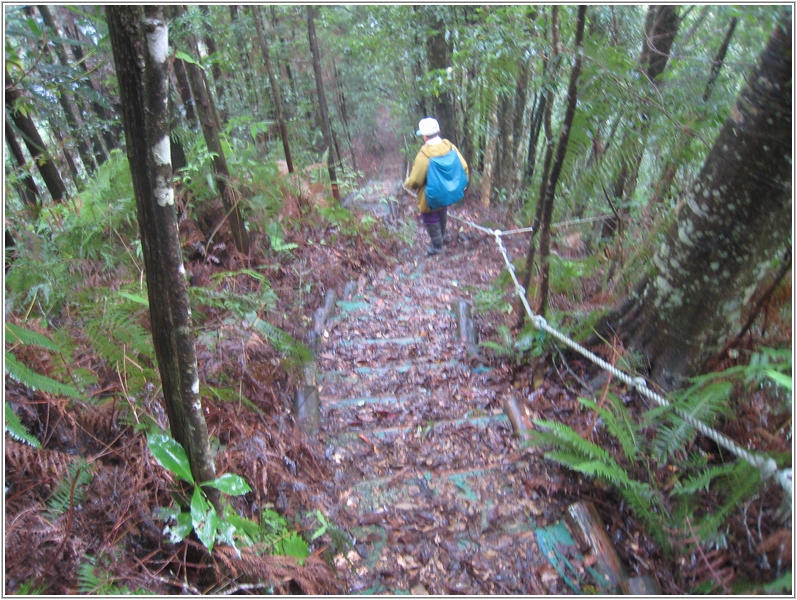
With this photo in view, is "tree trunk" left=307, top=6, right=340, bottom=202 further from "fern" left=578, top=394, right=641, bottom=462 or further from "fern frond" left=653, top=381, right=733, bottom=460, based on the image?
"fern frond" left=653, top=381, right=733, bottom=460

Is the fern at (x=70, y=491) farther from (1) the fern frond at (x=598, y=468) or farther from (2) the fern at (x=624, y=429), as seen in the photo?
(2) the fern at (x=624, y=429)

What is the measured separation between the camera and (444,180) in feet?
25.2

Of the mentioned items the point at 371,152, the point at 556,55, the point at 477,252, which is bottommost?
the point at 371,152

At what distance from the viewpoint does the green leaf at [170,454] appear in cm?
216

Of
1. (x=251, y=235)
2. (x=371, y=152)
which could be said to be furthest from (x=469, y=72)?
(x=371, y=152)

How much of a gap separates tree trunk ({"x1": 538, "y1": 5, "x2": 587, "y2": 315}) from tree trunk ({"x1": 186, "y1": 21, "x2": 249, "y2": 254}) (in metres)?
3.67

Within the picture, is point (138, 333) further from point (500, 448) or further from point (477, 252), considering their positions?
point (477, 252)

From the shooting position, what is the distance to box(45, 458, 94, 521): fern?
227 cm

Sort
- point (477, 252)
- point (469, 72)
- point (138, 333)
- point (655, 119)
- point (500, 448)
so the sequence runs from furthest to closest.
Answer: point (469, 72) → point (477, 252) → point (655, 119) → point (500, 448) → point (138, 333)

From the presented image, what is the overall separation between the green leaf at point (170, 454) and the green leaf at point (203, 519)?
4.1 inches

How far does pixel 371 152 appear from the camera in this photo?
928 inches

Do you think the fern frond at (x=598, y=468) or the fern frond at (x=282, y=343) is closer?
the fern frond at (x=598, y=468)

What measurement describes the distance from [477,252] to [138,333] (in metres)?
6.17

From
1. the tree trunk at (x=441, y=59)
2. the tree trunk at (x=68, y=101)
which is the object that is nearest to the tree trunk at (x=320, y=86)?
the tree trunk at (x=441, y=59)
